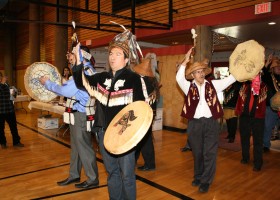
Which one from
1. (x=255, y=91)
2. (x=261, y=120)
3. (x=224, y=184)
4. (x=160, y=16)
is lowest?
(x=224, y=184)

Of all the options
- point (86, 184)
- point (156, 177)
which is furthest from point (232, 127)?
point (86, 184)

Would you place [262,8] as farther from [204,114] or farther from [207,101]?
[204,114]

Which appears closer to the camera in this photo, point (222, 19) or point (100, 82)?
point (100, 82)

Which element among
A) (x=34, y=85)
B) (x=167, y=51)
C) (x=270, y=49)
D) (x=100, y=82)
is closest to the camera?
(x=100, y=82)

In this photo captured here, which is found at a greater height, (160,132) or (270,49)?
(270,49)

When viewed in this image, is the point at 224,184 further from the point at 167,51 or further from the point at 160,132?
the point at 167,51

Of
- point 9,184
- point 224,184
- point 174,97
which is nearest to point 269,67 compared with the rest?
point 224,184

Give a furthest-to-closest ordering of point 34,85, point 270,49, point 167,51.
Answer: point 270,49, point 167,51, point 34,85

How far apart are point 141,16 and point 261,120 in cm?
525

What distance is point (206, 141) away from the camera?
322 centimetres

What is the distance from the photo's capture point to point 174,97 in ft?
24.7

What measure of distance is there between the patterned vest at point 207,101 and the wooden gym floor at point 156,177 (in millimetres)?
1009

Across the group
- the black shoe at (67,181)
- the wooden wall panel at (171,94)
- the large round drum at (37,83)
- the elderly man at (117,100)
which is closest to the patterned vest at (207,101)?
the elderly man at (117,100)

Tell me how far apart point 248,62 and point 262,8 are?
2.96m
